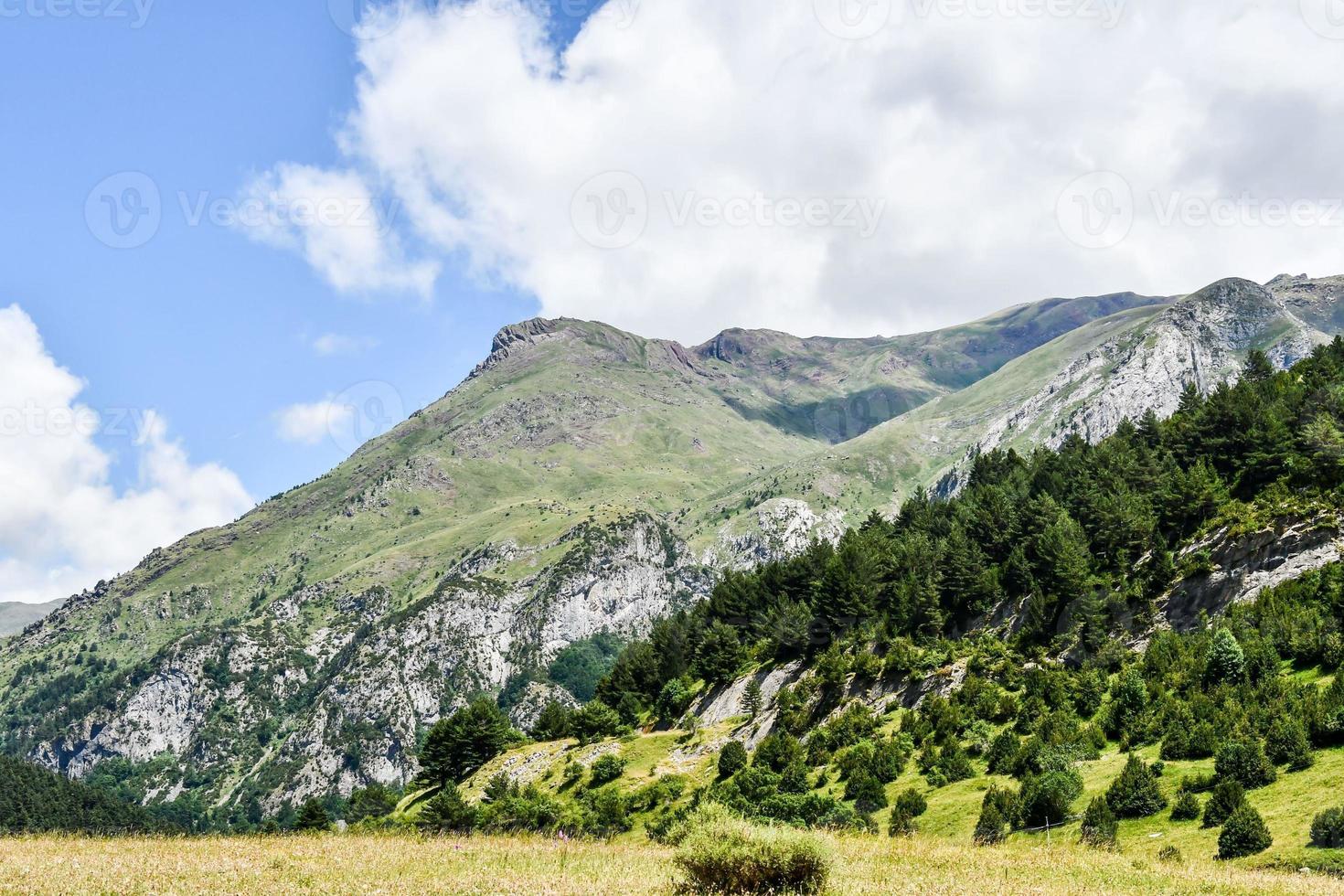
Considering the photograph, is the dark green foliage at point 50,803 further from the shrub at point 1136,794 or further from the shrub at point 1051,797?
the shrub at point 1136,794

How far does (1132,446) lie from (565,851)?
8224 cm

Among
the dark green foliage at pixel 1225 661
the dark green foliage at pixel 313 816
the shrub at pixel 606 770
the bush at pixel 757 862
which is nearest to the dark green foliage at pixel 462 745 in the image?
the dark green foliage at pixel 313 816

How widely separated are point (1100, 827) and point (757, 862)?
75.3ft

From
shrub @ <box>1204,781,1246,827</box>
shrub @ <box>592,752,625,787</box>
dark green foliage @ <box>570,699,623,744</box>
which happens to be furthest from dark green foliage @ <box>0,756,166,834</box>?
shrub @ <box>1204,781,1246,827</box>

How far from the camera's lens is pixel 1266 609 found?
48531 mm

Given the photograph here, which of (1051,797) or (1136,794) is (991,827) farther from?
(1136,794)

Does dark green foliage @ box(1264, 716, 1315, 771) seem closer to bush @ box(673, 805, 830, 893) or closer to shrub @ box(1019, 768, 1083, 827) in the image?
shrub @ box(1019, 768, 1083, 827)

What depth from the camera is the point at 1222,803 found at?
29734mm

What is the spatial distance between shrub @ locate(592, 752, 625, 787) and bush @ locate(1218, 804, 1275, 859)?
5021cm

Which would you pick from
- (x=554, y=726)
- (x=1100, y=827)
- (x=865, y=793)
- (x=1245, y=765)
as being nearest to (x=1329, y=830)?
(x=1100, y=827)

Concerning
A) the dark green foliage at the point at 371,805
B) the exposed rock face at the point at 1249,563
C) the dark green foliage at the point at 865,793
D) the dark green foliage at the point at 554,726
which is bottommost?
the dark green foliage at the point at 371,805

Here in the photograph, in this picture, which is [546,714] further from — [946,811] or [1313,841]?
[1313,841]

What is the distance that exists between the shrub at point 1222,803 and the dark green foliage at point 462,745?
236 ft

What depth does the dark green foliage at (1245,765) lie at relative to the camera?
32312 mm
